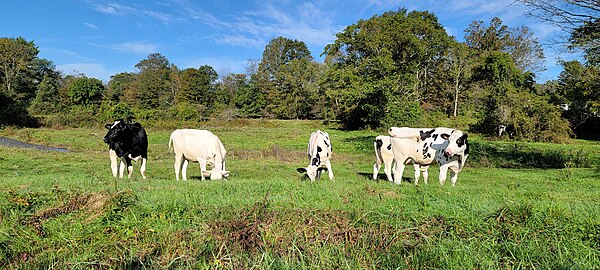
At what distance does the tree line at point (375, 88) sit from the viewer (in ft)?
128

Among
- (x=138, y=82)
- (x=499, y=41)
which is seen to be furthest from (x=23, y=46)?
(x=499, y=41)

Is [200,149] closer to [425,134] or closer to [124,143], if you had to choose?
[124,143]

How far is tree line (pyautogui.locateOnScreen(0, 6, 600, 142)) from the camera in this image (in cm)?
3894

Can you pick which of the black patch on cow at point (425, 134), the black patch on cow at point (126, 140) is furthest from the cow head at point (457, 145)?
the black patch on cow at point (126, 140)

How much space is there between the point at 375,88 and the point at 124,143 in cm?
3451

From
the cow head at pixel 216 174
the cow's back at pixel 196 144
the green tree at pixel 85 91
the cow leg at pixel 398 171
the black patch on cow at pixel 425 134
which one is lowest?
the cow head at pixel 216 174

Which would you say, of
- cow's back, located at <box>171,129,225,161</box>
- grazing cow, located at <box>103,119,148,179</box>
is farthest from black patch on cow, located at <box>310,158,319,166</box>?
grazing cow, located at <box>103,119,148,179</box>

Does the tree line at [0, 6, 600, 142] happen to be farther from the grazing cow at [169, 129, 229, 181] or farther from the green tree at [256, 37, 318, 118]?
the grazing cow at [169, 129, 229, 181]

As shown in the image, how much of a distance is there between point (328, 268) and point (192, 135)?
9834 mm

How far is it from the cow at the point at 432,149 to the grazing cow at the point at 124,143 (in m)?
8.91

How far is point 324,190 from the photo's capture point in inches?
268

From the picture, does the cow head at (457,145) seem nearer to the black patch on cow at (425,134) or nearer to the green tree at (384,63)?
the black patch on cow at (425,134)

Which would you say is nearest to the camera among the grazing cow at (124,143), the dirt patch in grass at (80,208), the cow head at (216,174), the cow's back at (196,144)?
the dirt patch in grass at (80,208)

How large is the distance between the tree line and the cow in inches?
989
